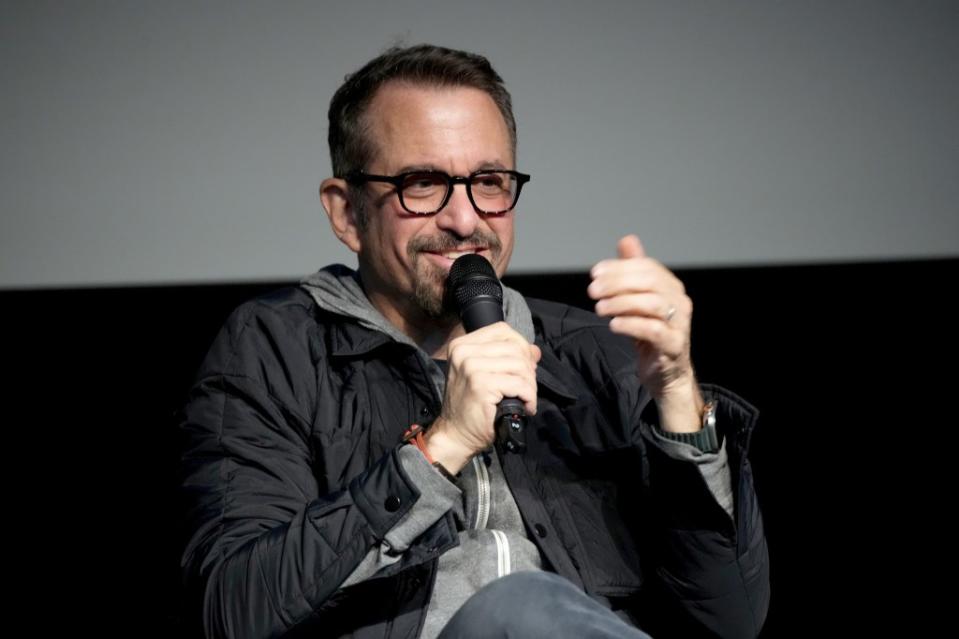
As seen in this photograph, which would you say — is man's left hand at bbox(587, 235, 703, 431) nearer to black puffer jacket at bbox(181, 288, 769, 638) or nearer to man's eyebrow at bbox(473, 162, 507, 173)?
black puffer jacket at bbox(181, 288, 769, 638)

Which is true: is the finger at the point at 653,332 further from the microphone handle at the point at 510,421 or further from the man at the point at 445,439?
the microphone handle at the point at 510,421

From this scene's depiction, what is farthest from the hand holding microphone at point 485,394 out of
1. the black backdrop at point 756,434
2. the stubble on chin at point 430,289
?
the black backdrop at point 756,434

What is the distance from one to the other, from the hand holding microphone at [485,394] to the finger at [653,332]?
0.36 feet

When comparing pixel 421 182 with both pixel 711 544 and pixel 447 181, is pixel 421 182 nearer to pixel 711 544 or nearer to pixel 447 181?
pixel 447 181

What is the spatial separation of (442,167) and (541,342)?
0.35 metres

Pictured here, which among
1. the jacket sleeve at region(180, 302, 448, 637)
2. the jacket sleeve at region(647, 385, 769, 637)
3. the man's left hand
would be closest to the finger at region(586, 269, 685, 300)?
the man's left hand

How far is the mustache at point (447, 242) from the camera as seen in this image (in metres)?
1.46

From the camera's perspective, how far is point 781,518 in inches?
93.1

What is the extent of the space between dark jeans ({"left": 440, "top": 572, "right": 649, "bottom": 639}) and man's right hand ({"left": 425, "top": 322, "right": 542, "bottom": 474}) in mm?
168

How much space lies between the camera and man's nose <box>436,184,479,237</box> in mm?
1439

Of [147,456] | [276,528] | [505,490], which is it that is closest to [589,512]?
[505,490]

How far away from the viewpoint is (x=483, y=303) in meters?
1.25

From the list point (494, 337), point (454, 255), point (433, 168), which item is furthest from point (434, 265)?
point (494, 337)

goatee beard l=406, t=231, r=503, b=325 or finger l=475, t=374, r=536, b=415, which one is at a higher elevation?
goatee beard l=406, t=231, r=503, b=325
